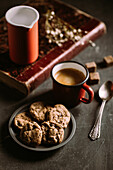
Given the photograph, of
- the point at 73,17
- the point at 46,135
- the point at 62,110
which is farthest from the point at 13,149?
the point at 73,17

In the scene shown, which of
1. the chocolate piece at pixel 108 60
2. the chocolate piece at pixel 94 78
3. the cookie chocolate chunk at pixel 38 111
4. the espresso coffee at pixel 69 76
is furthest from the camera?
the chocolate piece at pixel 108 60

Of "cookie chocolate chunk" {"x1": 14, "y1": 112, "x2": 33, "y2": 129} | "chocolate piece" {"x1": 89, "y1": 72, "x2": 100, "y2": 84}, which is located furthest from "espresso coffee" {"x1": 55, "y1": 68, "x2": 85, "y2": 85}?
"cookie chocolate chunk" {"x1": 14, "y1": 112, "x2": 33, "y2": 129}

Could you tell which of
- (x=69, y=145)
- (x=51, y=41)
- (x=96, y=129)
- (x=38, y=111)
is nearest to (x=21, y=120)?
(x=38, y=111)

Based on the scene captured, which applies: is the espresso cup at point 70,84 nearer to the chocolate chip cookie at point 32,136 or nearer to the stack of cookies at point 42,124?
the stack of cookies at point 42,124

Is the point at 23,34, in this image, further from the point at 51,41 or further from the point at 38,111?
the point at 38,111

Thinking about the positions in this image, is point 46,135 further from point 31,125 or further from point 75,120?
point 75,120

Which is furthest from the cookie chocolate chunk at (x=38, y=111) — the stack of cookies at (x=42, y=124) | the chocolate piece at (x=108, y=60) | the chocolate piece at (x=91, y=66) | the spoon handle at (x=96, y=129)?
the chocolate piece at (x=108, y=60)

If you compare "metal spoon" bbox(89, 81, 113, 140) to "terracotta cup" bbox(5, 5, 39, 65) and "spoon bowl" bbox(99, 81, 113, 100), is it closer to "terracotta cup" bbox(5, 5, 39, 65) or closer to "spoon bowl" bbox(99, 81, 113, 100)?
"spoon bowl" bbox(99, 81, 113, 100)
